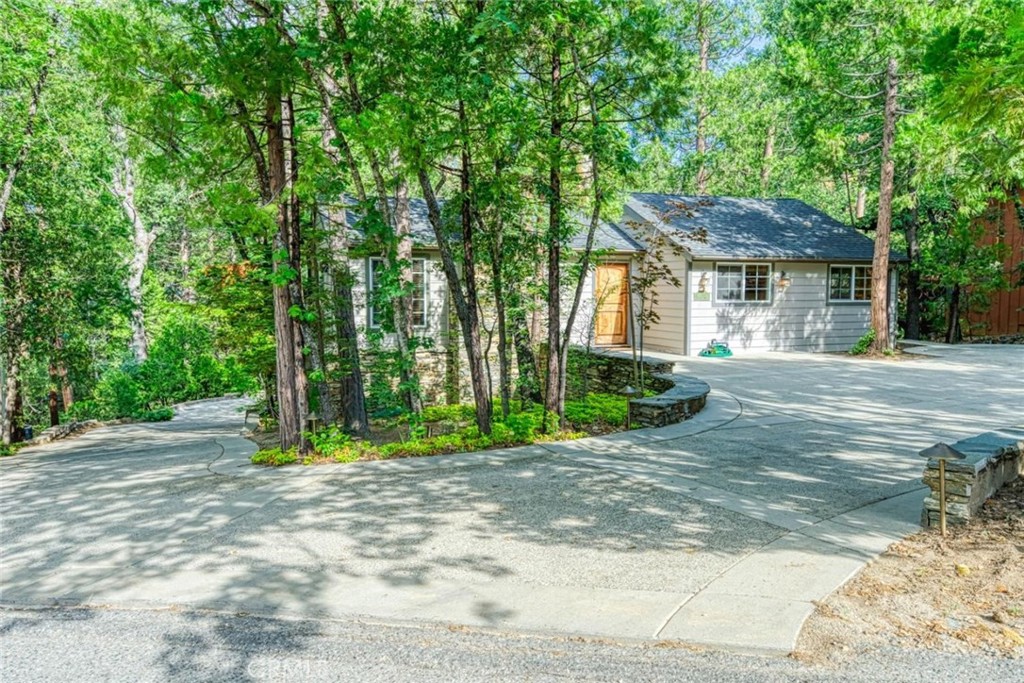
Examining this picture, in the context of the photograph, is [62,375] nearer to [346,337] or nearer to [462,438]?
[346,337]

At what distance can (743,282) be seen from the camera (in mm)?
15312

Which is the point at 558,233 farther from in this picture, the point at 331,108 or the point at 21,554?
the point at 21,554

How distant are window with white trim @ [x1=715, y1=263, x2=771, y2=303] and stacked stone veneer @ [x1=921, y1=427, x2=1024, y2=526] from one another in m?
10.5

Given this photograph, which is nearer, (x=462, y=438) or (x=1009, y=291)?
(x=462, y=438)

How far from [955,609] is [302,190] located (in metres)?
5.60

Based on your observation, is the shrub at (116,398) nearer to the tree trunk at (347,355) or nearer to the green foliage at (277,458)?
the tree trunk at (347,355)

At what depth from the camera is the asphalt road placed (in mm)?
2775

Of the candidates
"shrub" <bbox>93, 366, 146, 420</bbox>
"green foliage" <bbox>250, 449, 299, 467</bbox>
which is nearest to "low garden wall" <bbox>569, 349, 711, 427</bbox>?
"green foliage" <bbox>250, 449, 299, 467</bbox>

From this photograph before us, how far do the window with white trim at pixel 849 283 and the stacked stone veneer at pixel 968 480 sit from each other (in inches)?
475

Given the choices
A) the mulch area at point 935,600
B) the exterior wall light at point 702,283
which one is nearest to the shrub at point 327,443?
the mulch area at point 935,600

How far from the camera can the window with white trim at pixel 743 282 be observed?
15.1m

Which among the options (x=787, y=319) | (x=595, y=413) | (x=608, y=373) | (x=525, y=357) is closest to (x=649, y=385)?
(x=608, y=373)

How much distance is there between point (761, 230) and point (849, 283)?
2379 millimetres

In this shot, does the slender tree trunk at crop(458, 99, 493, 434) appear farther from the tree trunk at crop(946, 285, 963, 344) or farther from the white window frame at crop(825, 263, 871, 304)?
the tree trunk at crop(946, 285, 963, 344)
